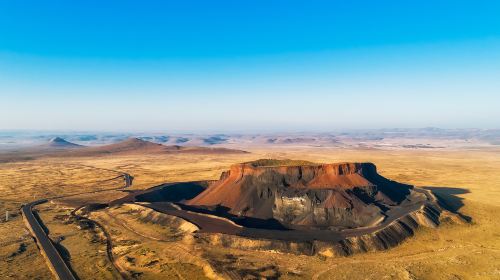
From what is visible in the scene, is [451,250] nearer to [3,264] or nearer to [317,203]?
[317,203]

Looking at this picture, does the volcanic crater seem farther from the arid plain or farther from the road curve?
the road curve

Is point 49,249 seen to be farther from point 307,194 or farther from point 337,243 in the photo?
point 307,194

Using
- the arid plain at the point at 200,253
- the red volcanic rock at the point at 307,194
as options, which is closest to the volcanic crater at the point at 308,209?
the red volcanic rock at the point at 307,194

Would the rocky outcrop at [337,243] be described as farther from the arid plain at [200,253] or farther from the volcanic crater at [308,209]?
the arid plain at [200,253]

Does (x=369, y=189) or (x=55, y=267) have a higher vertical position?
(x=369, y=189)

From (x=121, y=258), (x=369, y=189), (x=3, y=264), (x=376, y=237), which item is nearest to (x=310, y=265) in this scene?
(x=376, y=237)

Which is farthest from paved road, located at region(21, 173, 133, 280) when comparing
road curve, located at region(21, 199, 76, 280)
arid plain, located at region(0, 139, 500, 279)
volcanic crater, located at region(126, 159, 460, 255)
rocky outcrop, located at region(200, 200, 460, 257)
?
volcanic crater, located at region(126, 159, 460, 255)
